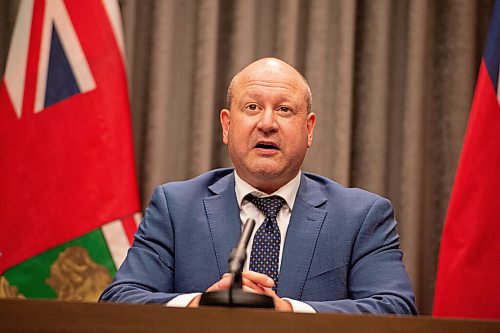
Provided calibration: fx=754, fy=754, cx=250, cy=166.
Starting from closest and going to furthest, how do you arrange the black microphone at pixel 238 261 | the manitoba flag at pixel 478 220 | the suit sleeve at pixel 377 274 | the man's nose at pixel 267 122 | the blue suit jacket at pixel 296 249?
the black microphone at pixel 238 261 → the suit sleeve at pixel 377 274 → the blue suit jacket at pixel 296 249 → the man's nose at pixel 267 122 → the manitoba flag at pixel 478 220

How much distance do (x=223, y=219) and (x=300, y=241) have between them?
0.26 m

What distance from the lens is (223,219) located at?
2.43 m

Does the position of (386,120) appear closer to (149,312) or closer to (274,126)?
(274,126)

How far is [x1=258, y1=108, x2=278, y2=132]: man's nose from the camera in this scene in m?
2.45

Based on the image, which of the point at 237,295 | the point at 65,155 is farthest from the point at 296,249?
the point at 65,155

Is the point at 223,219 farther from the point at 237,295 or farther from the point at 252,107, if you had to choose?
the point at 237,295

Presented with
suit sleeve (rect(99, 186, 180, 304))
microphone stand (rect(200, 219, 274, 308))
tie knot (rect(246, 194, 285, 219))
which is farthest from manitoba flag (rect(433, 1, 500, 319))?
microphone stand (rect(200, 219, 274, 308))

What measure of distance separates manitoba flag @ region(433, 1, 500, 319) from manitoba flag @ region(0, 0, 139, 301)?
4.18ft

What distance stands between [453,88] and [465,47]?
210 mm

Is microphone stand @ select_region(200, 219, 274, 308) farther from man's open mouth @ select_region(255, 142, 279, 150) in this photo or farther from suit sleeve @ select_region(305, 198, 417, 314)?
man's open mouth @ select_region(255, 142, 279, 150)

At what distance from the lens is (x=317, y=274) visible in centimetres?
234

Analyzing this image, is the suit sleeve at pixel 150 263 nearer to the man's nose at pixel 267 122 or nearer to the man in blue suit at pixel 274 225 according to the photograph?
the man in blue suit at pixel 274 225

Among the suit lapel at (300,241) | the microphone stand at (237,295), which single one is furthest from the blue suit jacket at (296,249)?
the microphone stand at (237,295)

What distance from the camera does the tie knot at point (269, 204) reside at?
2.45 m
